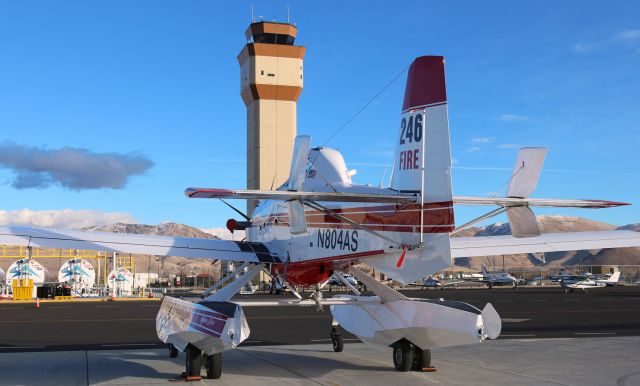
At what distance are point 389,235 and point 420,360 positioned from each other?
109 inches

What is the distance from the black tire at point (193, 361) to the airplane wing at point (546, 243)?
592 centimetres

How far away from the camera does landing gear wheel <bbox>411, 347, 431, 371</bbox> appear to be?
428 inches

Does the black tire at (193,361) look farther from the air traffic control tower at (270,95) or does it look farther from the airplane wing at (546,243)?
the air traffic control tower at (270,95)

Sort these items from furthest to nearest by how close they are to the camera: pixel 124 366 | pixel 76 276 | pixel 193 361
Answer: pixel 76 276
pixel 124 366
pixel 193 361

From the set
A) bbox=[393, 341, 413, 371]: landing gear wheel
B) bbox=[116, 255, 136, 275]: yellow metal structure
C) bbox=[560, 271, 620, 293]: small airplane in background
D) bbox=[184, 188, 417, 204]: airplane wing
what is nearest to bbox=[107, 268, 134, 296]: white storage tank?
bbox=[116, 255, 136, 275]: yellow metal structure

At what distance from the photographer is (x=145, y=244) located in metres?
13.7

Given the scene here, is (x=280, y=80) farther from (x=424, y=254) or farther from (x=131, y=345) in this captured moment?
(x=424, y=254)

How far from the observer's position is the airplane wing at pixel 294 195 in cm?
791

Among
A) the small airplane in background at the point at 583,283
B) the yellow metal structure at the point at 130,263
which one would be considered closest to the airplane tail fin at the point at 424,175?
the yellow metal structure at the point at 130,263

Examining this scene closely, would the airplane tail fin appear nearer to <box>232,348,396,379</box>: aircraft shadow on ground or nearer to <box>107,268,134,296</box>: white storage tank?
<box>232,348,396,379</box>: aircraft shadow on ground

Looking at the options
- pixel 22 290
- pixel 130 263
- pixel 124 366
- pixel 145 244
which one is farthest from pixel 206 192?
pixel 130 263

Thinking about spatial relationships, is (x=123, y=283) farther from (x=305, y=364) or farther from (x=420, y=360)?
(x=420, y=360)

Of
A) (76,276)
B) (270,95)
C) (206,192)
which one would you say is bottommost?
(76,276)

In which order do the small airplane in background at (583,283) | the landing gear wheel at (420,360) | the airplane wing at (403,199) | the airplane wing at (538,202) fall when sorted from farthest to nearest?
the small airplane in background at (583,283), the landing gear wheel at (420,360), the airplane wing at (538,202), the airplane wing at (403,199)
